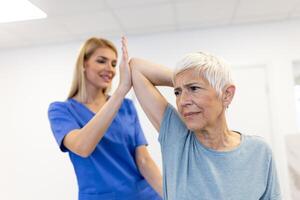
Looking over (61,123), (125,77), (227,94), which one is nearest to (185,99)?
(227,94)

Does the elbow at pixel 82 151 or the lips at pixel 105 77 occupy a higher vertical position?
the lips at pixel 105 77

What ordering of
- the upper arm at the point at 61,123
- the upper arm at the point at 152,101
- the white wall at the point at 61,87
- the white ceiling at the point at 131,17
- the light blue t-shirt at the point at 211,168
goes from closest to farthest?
1. the light blue t-shirt at the point at 211,168
2. the upper arm at the point at 152,101
3. the upper arm at the point at 61,123
4. the white ceiling at the point at 131,17
5. the white wall at the point at 61,87

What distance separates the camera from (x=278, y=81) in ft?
11.3

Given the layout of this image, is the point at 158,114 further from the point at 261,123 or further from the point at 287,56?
the point at 287,56

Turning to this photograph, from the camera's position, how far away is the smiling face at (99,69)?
4.43ft

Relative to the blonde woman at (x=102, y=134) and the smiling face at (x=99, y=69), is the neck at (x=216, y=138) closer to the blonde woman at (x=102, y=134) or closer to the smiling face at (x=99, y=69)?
the blonde woman at (x=102, y=134)

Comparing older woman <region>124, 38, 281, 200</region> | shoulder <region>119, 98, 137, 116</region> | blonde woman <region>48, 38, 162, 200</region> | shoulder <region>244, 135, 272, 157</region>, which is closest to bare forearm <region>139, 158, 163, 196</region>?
blonde woman <region>48, 38, 162, 200</region>

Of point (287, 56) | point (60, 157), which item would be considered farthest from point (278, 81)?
point (60, 157)

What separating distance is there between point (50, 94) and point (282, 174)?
2639mm

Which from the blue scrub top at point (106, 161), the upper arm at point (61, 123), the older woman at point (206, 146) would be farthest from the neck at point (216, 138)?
the upper arm at point (61, 123)

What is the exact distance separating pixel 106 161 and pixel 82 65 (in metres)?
0.41

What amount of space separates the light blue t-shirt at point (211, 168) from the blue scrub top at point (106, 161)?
11.8 inches

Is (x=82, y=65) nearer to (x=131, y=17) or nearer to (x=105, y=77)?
(x=105, y=77)

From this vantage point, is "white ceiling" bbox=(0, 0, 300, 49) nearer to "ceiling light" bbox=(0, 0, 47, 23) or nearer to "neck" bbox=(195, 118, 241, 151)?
"ceiling light" bbox=(0, 0, 47, 23)
